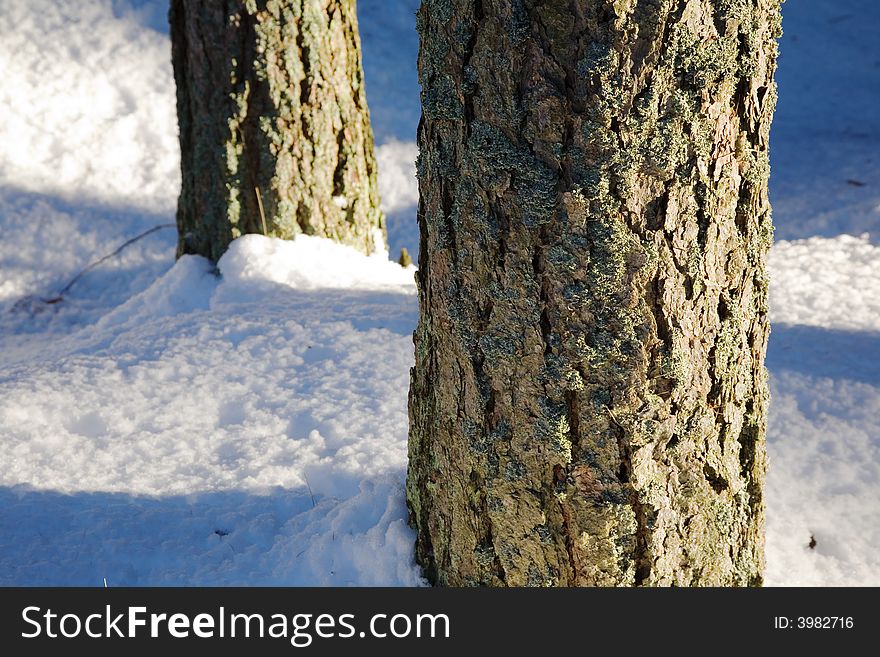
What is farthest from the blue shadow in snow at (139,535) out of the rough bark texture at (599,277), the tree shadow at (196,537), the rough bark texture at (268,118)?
the rough bark texture at (268,118)

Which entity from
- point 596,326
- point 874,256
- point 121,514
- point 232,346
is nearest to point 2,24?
point 232,346

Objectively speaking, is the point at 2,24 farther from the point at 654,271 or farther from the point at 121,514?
the point at 654,271

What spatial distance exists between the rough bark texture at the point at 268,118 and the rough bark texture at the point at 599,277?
7.32 feet

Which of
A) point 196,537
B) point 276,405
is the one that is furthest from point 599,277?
point 276,405

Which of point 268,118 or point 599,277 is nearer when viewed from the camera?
point 599,277

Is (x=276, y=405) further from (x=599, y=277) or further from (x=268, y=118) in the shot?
(x=599, y=277)

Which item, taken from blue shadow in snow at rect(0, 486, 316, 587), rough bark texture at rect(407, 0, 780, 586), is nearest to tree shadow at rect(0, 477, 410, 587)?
blue shadow in snow at rect(0, 486, 316, 587)

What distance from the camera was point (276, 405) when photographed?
293 cm

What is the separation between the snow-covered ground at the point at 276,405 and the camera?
2.22m

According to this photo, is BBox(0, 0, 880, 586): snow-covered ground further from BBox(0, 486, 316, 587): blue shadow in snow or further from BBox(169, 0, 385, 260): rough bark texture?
BBox(169, 0, 385, 260): rough bark texture

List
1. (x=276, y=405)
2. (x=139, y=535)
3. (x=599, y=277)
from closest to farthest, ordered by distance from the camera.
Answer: (x=599, y=277), (x=139, y=535), (x=276, y=405)

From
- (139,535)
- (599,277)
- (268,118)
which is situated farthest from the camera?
(268,118)

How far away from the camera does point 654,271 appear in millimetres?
1538

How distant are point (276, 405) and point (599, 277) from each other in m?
1.66
